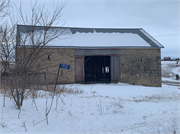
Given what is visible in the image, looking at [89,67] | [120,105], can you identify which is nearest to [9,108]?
[120,105]

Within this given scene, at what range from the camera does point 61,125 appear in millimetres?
4344

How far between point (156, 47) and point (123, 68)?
10.0 feet

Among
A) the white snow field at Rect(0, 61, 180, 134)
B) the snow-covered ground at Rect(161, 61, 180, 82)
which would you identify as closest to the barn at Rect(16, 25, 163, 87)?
the white snow field at Rect(0, 61, 180, 134)

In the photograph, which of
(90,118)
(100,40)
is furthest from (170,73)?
(90,118)

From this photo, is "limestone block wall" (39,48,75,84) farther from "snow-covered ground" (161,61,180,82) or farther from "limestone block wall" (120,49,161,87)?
"snow-covered ground" (161,61,180,82)

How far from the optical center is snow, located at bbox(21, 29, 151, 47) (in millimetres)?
12755

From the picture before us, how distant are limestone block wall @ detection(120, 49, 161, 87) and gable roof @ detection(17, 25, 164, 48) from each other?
A: 0.56 m

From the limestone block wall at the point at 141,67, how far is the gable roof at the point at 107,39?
56cm

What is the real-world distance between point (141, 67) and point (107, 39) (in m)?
3.56

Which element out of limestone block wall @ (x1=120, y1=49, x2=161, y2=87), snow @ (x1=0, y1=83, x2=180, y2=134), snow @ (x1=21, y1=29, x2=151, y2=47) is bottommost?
snow @ (x1=0, y1=83, x2=180, y2=134)

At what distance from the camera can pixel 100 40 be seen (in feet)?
45.3

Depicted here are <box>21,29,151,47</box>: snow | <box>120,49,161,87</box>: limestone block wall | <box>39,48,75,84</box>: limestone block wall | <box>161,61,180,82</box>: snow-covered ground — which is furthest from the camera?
<box>161,61,180,82</box>: snow-covered ground

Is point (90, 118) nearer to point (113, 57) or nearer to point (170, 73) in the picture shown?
point (113, 57)

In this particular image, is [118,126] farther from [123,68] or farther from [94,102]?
[123,68]
